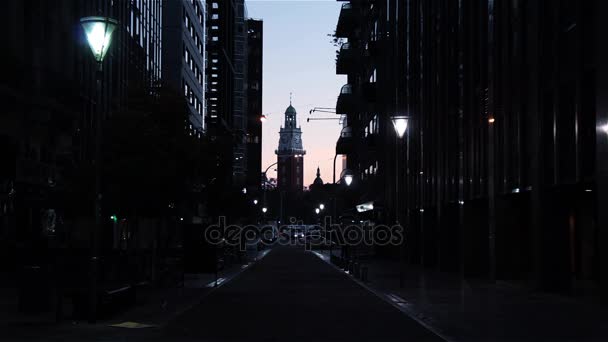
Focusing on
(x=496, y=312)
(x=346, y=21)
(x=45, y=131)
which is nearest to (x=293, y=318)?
(x=496, y=312)

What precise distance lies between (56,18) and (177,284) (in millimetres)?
13808

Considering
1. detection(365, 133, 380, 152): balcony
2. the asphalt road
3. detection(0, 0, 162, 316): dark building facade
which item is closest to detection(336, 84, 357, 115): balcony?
detection(365, 133, 380, 152): balcony

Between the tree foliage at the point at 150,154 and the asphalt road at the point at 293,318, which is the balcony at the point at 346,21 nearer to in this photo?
the tree foliage at the point at 150,154

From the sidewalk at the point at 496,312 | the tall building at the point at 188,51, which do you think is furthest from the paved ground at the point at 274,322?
the tall building at the point at 188,51

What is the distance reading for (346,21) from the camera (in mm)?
90688

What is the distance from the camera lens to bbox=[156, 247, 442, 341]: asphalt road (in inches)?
678

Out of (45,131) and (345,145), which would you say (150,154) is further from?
(345,145)

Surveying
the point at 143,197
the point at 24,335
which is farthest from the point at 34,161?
the point at 24,335

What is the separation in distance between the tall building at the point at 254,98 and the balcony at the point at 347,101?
7420cm

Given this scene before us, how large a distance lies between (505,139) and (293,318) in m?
14.3

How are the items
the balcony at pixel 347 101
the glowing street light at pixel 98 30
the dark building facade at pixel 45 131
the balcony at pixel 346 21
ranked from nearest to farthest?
the glowing street light at pixel 98 30
the dark building facade at pixel 45 131
the balcony at pixel 347 101
the balcony at pixel 346 21

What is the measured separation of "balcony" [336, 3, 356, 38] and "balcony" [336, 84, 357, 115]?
5.61 metres

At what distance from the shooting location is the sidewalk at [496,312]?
683 inches

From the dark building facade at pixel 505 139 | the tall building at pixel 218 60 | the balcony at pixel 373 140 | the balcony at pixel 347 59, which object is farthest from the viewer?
the tall building at pixel 218 60
